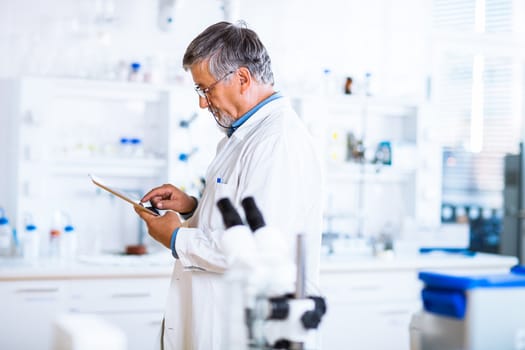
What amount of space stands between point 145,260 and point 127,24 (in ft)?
5.06

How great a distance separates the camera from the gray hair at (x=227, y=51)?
218 centimetres

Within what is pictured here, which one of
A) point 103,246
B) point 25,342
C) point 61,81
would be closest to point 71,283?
point 25,342

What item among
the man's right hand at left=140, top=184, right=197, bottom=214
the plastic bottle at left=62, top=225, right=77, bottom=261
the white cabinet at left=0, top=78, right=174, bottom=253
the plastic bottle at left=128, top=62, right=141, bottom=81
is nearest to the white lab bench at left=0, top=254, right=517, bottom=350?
the plastic bottle at left=62, top=225, right=77, bottom=261

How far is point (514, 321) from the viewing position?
4.73 ft

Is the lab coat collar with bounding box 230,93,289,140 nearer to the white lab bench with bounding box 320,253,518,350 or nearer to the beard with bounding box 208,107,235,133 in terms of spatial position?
the beard with bounding box 208,107,235,133

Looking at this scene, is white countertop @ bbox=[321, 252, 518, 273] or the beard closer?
the beard

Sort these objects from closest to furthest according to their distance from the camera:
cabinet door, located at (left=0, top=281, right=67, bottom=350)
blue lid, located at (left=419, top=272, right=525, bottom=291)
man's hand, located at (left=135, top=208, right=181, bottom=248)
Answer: blue lid, located at (left=419, top=272, right=525, bottom=291) → man's hand, located at (left=135, top=208, right=181, bottom=248) → cabinet door, located at (left=0, top=281, right=67, bottom=350)

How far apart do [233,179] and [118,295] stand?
182 centimetres

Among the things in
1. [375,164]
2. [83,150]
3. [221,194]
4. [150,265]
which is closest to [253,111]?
[221,194]

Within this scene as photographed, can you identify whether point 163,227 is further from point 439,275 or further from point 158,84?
point 158,84

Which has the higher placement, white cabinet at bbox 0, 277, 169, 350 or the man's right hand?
the man's right hand

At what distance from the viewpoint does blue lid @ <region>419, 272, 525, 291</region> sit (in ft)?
4.64

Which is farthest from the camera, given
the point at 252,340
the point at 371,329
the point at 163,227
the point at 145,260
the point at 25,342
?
the point at 371,329

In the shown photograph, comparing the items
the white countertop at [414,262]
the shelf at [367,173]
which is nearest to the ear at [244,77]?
the white countertop at [414,262]
